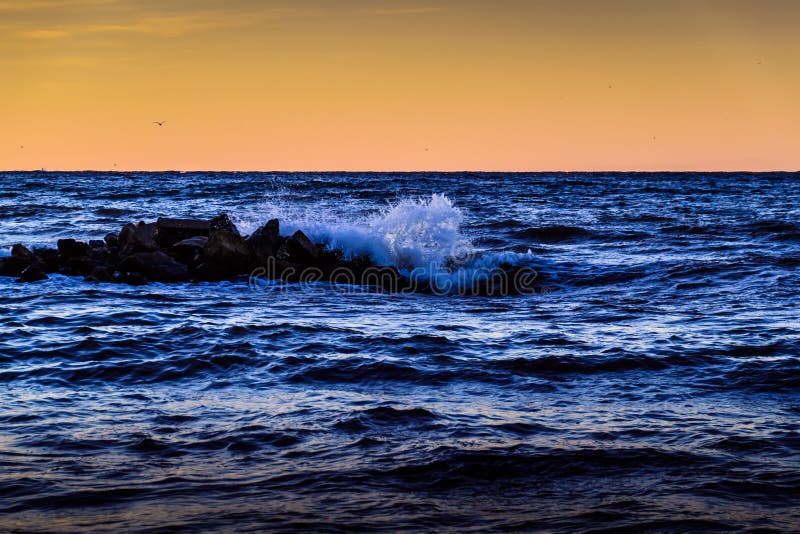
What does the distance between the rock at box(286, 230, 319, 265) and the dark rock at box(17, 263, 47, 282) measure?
13.1 feet

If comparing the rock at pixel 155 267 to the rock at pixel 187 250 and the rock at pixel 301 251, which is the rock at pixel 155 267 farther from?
the rock at pixel 301 251

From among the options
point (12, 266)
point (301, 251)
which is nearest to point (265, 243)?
point (301, 251)

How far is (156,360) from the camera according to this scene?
764 cm

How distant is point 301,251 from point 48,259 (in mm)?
4378

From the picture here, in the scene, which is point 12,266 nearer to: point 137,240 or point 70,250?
point 70,250

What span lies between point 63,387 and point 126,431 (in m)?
1.46

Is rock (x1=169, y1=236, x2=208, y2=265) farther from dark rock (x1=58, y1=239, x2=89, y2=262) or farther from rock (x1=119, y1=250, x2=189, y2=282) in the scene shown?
dark rock (x1=58, y1=239, x2=89, y2=262)

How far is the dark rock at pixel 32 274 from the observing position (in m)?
13.1

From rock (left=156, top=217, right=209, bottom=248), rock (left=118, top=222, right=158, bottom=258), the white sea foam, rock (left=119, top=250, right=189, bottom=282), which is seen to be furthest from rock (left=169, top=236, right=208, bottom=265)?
the white sea foam

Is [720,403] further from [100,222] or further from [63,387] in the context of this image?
[100,222]

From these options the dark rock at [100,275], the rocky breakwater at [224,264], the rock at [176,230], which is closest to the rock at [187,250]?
the rocky breakwater at [224,264]

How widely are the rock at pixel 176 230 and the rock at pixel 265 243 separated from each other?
1492 mm

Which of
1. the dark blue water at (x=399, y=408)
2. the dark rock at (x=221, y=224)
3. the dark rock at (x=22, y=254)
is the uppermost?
the dark rock at (x=221, y=224)

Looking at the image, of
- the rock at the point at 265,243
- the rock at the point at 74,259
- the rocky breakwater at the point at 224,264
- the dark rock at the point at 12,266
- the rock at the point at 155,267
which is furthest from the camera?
the rock at the point at 265,243
